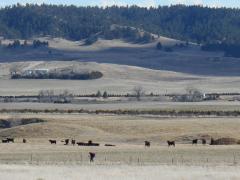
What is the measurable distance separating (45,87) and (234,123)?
9702cm

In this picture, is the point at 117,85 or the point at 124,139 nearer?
the point at 124,139

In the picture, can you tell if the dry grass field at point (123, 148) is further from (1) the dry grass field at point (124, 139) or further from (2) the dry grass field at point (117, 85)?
(2) the dry grass field at point (117, 85)

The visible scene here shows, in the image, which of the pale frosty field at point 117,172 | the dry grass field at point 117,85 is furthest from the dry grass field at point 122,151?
the dry grass field at point 117,85

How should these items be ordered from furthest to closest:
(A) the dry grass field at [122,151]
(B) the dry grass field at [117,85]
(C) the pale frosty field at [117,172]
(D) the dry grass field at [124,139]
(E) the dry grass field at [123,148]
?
(B) the dry grass field at [117,85]
(D) the dry grass field at [124,139]
(E) the dry grass field at [123,148]
(A) the dry grass field at [122,151]
(C) the pale frosty field at [117,172]

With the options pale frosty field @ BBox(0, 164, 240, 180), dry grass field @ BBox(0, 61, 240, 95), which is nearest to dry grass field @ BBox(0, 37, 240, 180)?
pale frosty field @ BBox(0, 164, 240, 180)

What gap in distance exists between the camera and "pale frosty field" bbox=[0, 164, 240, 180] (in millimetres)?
44094

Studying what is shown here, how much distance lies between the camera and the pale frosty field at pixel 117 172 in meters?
44.1

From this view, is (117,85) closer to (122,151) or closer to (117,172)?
(122,151)

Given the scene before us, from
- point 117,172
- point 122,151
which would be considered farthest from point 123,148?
point 117,172

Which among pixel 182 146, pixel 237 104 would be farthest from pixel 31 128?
pixel 237 104

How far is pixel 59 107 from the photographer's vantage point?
117 meters

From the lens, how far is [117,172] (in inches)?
1828

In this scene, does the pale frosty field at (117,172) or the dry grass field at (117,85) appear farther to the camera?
the dry grass field at (117,85)

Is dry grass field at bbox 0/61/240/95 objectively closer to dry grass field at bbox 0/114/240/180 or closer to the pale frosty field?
dry grass field at bbox 0/114/240/180
